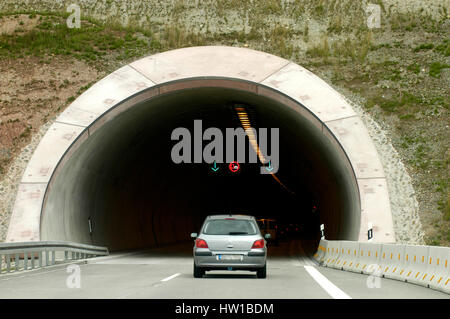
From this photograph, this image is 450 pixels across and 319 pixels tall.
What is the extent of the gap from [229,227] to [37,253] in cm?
874

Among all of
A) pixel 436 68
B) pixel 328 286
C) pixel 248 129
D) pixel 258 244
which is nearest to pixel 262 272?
pixel 258 244

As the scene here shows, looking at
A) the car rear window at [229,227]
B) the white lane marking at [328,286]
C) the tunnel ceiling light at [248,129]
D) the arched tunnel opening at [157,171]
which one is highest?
the tunnel ceiling light at [248,129]

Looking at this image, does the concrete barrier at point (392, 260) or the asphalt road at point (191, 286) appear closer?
the asphalt road at point (191, 286)

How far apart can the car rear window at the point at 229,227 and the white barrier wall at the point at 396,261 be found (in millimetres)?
3453

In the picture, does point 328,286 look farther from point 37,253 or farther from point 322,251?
point 37,253

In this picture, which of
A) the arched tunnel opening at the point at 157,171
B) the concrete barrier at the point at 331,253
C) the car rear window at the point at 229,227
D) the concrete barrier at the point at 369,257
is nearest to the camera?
the car rear window at the point at 229,227

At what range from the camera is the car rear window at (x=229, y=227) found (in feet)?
58.0

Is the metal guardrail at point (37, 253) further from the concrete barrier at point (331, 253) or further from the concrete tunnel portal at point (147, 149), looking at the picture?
the concrete barrier at point (331, 253)

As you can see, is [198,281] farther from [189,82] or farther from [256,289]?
[189,82]

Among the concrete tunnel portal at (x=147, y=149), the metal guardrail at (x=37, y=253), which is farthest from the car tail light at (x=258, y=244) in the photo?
the concrete tunnel portal at (x=147, y=149)

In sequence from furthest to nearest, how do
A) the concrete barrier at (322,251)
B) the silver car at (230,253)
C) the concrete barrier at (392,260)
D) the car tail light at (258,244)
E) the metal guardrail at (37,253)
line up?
the concrete barrier at (322,251)
the metal guardrail at (37,253)
the car tail light at (258,244)
the silver car at (230,253)
the concrete barrier at (392,260)

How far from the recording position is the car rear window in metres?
17.7

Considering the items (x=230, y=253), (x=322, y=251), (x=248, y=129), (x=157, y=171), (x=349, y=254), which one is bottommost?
(x=322, y=251)

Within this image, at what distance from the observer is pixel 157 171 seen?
37.0 m
